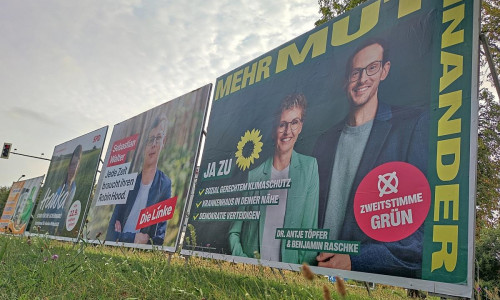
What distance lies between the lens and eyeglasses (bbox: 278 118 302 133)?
4.86 m

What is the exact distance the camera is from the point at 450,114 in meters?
3.33

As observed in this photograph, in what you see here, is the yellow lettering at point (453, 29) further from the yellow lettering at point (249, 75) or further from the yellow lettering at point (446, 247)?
the yellow lettering at point (249, 75)

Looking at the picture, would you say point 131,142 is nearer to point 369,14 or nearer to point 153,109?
point 153,109

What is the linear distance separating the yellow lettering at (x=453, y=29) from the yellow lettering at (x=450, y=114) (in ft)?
1.64

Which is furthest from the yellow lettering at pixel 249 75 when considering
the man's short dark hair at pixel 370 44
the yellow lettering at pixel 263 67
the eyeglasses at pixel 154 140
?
the eyeglasses at pixel 154 140

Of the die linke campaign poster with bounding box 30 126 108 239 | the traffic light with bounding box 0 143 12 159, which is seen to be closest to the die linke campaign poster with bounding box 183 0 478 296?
the die linke campaign poster with bounding box 30 126 108 239

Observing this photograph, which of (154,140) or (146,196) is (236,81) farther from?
(146,196)

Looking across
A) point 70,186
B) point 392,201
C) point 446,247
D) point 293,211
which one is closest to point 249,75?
point 293,211

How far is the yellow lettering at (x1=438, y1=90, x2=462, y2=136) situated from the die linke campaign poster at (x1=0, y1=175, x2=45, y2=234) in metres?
17.3

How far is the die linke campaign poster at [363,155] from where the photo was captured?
318 centimetres

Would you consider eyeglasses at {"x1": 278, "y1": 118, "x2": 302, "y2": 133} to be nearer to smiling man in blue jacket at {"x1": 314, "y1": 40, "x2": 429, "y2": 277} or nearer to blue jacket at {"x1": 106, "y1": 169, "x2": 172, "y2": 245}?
smiling man in blue jacket at {"x1": 314, "y1": 40, "x2": 429, "y2": 277}

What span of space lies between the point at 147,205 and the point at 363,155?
4.69m

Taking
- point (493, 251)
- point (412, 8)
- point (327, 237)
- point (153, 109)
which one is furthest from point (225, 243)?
point (493, 251)

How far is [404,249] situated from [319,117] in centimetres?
180
